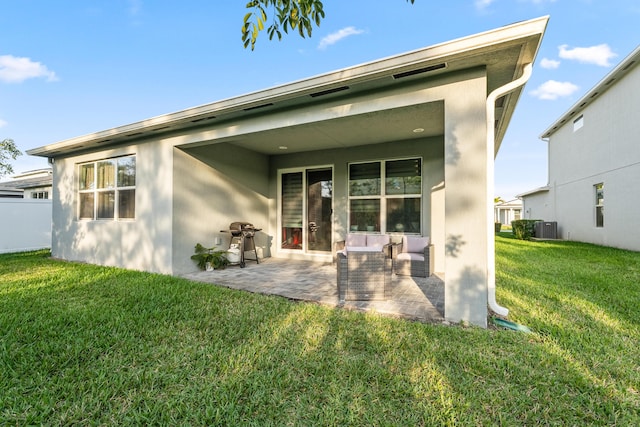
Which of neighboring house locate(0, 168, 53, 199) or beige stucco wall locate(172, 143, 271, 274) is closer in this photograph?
beige stucco wall locate(172, 143, 271, 274)

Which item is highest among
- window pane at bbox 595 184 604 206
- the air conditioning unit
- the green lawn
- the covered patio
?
window pane at bbox 595 184 604 206

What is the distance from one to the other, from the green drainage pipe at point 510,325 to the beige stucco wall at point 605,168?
8.97m

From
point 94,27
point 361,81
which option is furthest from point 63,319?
point 94,27

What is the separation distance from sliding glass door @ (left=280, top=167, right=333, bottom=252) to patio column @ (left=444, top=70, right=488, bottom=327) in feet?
13.9

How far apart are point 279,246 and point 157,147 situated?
12.6ft

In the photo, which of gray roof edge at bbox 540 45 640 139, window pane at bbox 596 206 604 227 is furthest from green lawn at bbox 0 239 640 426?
window pane at bbox 596 206 604 227

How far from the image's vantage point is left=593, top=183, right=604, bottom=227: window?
33.6 feet

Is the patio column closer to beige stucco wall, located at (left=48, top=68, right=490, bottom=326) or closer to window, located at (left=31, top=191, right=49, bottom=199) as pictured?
beige stucco wall, located at (left=48, top=68, right=490, bottom=326)

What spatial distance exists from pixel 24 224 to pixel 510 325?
45.9 ft

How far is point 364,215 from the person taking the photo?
6867 millimetres

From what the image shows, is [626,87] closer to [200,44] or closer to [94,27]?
[200,44]

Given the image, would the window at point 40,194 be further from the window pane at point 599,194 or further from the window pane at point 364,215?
the window pane at point 599,194

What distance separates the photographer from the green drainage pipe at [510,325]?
295 centimetres

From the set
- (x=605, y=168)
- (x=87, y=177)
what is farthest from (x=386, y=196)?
(x=605, y=168)
